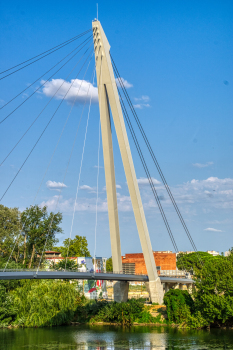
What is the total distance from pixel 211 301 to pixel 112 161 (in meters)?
14.0

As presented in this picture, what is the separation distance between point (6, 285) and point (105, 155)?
1451 centimetres

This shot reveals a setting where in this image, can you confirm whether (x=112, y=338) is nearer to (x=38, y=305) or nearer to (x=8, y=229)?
(x=38, y=305)

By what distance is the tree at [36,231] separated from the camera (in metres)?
54.0

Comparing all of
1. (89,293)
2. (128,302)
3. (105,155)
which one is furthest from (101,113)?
(89,293)

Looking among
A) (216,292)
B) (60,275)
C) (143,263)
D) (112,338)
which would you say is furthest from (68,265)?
(143,263)

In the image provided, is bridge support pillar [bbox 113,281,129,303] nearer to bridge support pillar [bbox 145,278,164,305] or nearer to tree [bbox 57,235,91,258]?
bridge support pillar [bbox 145,278,164,305]

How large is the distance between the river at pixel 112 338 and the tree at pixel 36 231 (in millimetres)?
21703

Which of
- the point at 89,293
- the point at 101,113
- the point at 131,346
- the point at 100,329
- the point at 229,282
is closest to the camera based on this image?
the point at 131,346

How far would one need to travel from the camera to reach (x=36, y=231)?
176ft

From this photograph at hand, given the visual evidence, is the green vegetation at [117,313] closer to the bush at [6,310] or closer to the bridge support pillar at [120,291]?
the bridge support pillar at [120,291]

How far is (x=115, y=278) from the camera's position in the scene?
1335 inches

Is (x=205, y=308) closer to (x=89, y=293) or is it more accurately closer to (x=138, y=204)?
(x=138, y=204)

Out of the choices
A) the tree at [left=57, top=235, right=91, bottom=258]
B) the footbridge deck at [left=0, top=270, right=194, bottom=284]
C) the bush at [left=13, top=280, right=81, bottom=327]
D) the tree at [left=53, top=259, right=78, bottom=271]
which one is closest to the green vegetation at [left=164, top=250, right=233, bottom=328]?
the footbridge deck at [left=0, top=270, right=194, bottom=284]

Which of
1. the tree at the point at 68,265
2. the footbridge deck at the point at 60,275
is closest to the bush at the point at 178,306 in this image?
the footbridge deck at the point at 60,275
